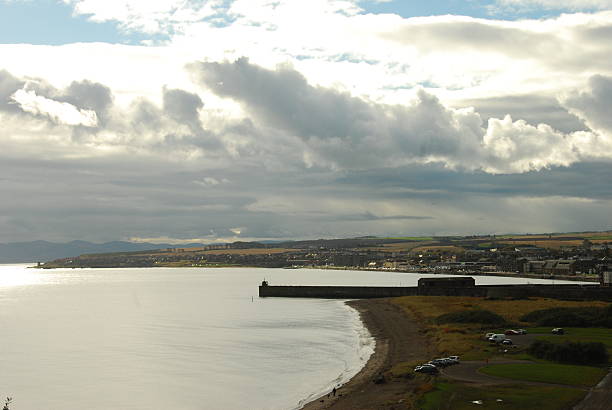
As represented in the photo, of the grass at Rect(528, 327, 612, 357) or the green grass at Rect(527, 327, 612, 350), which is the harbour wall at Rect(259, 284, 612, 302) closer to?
the green grass at Rect(527, 327, 612, 350)

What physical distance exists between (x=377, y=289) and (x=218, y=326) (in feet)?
229

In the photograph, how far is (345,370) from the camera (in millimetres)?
72312

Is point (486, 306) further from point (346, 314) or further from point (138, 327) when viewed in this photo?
point (138, 327)

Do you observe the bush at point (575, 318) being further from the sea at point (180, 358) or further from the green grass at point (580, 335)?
the sea at point (180, 358)

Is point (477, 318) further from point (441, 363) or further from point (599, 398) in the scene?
point (599, 398)

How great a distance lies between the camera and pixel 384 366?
70.2 meters

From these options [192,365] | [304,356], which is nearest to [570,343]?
[304,356]

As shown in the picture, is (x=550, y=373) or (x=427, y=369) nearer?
Result: (x=550, y=373)

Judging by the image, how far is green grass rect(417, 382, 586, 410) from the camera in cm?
4506

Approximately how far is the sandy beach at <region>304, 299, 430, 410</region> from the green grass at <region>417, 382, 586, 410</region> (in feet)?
8.44

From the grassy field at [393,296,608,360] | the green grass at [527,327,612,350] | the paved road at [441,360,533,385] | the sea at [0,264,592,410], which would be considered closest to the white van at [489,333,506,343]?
the grassy field at [393,296,608,360]

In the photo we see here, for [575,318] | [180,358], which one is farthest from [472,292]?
[180,358]

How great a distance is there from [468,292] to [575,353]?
9164 cm

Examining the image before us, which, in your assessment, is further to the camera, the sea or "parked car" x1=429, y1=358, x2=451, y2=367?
the sea
